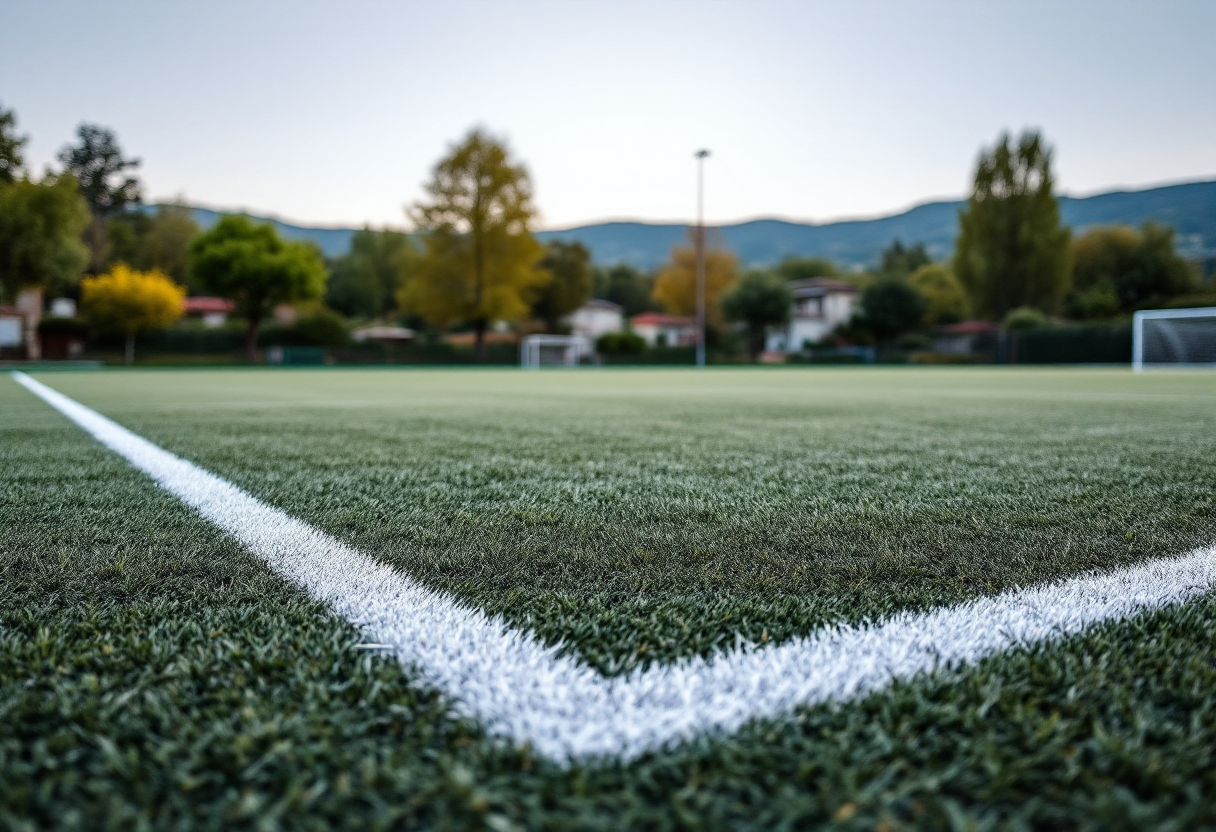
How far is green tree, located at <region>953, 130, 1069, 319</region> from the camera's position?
4059 centimetres

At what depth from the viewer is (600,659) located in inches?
36.2

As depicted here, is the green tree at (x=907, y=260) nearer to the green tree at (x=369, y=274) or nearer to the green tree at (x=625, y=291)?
the green tree at (x=625, y=291)

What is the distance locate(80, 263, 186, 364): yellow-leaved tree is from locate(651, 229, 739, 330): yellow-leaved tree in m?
29.6

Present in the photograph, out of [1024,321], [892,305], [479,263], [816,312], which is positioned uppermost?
[479,263]

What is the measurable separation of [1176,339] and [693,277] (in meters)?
28.7

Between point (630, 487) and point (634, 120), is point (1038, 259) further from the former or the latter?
point (630, 487)

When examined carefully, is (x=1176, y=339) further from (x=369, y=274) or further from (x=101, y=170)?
(x=101, y=170)

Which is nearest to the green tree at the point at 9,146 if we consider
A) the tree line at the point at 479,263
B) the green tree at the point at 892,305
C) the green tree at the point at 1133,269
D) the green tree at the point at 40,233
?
the tree line at the point at 479,263

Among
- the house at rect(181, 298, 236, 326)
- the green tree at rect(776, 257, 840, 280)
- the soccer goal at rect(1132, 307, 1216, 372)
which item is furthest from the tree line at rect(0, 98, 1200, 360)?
the green tree at rect(776, 257, 840, 280)

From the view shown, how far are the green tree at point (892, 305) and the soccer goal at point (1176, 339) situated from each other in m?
15.8

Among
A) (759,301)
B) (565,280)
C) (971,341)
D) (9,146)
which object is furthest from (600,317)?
(9,146)

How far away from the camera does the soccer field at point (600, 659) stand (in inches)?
24.3

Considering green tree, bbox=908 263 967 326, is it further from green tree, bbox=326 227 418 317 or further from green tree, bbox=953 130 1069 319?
green tree, bbox=326 227 418 317

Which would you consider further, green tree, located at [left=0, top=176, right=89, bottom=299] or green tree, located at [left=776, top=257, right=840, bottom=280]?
green tree, located at [left=776, top=257, right=840, bottom=280]
